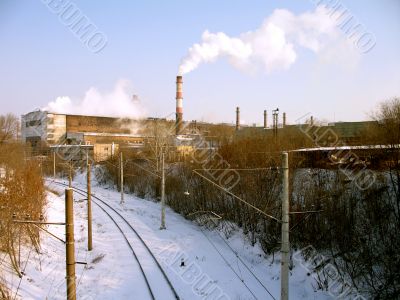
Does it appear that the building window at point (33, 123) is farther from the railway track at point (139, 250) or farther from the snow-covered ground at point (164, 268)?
the snow-covered ground at point (164, 268)

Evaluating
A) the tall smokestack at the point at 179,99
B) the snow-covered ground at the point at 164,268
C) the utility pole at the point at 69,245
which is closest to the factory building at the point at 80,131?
the tall smokestack at the point at 179,99

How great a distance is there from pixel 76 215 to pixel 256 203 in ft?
45.4

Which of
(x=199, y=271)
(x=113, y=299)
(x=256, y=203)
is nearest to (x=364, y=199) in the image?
(x=256, y=203)

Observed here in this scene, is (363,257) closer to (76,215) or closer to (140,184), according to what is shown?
(76,215)

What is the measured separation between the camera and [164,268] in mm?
14406

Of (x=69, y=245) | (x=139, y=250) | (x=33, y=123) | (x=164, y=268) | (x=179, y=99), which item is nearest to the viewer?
(x=69, y=245)

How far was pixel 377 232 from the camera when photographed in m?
13.7

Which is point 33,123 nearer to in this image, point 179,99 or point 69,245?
point 179,99

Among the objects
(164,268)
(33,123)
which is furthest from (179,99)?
(33,123)

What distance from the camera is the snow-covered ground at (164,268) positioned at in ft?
39.8

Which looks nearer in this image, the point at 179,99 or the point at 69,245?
the point at 69,245

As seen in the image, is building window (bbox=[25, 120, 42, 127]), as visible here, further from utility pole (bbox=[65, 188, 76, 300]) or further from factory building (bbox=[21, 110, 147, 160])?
utility pole (bbox=[65, 188, 76, 300])

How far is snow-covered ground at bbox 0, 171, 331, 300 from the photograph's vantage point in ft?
39.8

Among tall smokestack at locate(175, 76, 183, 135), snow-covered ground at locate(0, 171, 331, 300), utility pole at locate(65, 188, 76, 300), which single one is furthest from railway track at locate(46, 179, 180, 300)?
tall smokestack at locate(175, 76, 183, 135)
